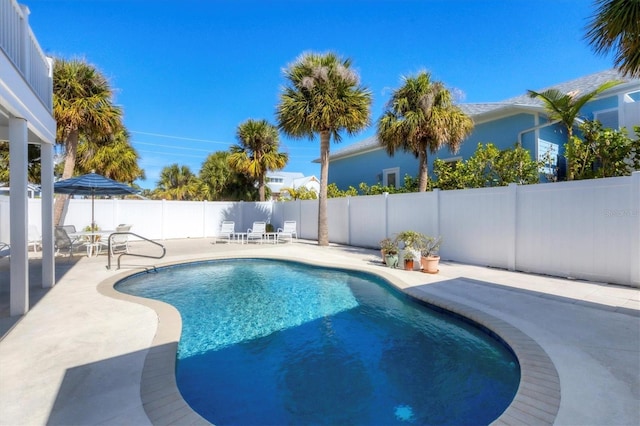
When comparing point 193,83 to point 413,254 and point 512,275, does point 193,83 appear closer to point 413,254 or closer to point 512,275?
point 413,254

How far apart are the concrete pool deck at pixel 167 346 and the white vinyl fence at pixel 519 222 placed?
64 cm

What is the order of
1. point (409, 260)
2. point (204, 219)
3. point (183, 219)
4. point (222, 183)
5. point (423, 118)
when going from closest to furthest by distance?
point (409, 260) < point (423, 118) < point (183, 219) < point (204, 219) < point (222, 183)

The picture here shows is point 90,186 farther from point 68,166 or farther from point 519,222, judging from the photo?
point 519,222

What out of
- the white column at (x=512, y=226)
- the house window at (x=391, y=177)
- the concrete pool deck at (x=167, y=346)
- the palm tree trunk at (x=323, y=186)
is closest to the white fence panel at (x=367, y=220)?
the palm tree trunk at (x=323, y=186)

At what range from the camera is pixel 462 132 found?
11.0 m

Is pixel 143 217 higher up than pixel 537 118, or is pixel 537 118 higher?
pixel 537 118

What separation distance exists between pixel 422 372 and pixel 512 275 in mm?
5255

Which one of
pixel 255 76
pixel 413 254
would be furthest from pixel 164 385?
pixel 255 76

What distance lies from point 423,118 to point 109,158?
1606 cm

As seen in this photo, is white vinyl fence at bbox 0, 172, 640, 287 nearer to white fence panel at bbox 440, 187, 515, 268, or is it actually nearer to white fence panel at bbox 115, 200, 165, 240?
white fence panel at bbox 440, 187, 515, 268

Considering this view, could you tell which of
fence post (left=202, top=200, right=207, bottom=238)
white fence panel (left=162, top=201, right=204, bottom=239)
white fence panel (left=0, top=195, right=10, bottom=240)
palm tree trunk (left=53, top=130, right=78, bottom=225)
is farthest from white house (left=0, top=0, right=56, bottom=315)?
fence post (left=202, top=200, right=207, bottom=238)

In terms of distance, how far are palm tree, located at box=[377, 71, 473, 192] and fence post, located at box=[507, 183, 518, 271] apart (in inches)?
131

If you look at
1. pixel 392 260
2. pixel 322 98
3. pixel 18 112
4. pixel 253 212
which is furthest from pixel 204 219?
pixel 18 112

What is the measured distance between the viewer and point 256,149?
18.2 m
